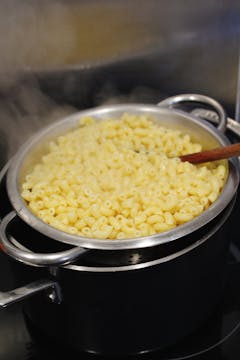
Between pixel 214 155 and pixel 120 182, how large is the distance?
9.4 inches

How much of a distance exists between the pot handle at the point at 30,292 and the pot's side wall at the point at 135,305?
2 centimetres

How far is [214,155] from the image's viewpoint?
3.75ft

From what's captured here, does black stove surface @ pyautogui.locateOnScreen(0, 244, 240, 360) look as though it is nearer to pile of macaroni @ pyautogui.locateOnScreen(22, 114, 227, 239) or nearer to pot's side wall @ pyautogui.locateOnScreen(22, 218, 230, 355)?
pot's side wall @ pyautogui.locateOnScreen(22, 218, 230, 355)

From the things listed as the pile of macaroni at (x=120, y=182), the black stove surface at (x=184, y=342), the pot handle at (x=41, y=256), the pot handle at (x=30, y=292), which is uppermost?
the pot handle at (x=41, y=256)

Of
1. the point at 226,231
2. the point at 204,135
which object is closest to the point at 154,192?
the point at 226,231

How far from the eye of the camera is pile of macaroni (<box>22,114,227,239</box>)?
1.05m

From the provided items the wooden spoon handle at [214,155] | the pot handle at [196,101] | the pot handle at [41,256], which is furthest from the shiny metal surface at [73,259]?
the pot handle at [196,101]

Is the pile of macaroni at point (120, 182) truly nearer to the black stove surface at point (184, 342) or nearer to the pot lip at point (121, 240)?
the pot lip at point (121, 240)

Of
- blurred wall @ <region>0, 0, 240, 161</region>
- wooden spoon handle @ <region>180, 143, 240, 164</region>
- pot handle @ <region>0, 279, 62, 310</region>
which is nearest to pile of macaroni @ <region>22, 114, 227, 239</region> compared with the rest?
wooden spoon handle @ <region>180, 143, 240, 164</region>

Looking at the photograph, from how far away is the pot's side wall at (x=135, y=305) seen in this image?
3.16ft

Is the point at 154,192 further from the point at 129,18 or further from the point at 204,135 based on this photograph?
the point at 129,18

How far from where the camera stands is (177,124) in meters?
1.38

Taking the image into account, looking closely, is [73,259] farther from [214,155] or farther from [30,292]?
[214,155]

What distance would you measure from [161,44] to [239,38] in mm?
255
